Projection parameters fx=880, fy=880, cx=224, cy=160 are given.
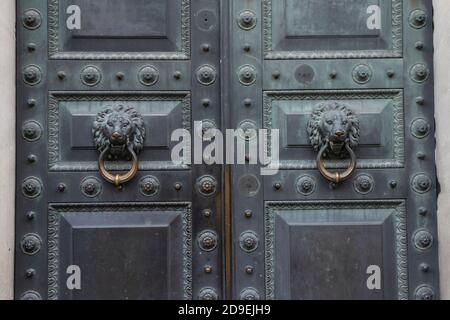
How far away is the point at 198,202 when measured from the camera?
9.75ft

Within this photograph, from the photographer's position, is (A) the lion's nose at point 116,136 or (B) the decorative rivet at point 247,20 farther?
(B) the decorative rivet at point 247,20

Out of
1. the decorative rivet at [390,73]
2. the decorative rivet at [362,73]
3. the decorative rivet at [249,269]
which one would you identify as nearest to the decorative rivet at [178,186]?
the decorative rivet at [249,269]

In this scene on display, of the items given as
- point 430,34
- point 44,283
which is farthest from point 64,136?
point 430,34

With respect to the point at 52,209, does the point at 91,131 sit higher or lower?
higher

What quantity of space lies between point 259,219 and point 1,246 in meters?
0.85

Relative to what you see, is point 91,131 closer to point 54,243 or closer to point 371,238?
point 54,243

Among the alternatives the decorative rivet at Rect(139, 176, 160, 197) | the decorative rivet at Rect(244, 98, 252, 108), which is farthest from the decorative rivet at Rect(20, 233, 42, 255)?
the decorative rivet at Rect(244, 98, 252, 108)

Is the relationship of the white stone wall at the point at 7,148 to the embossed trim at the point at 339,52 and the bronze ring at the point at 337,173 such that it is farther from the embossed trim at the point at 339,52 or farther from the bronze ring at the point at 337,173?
the bronze ring at the point at 337,173

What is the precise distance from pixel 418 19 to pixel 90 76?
3.71 feet

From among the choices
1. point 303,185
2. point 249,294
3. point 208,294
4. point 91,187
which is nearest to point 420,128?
point 303,185

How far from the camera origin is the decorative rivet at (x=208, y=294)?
295 centimetres

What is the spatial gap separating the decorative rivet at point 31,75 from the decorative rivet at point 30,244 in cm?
51

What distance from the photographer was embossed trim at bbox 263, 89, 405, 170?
298cm

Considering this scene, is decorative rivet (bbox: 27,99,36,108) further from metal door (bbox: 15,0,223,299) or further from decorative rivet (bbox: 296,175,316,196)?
decorative rivet (bbox: 296,175,316,196)
